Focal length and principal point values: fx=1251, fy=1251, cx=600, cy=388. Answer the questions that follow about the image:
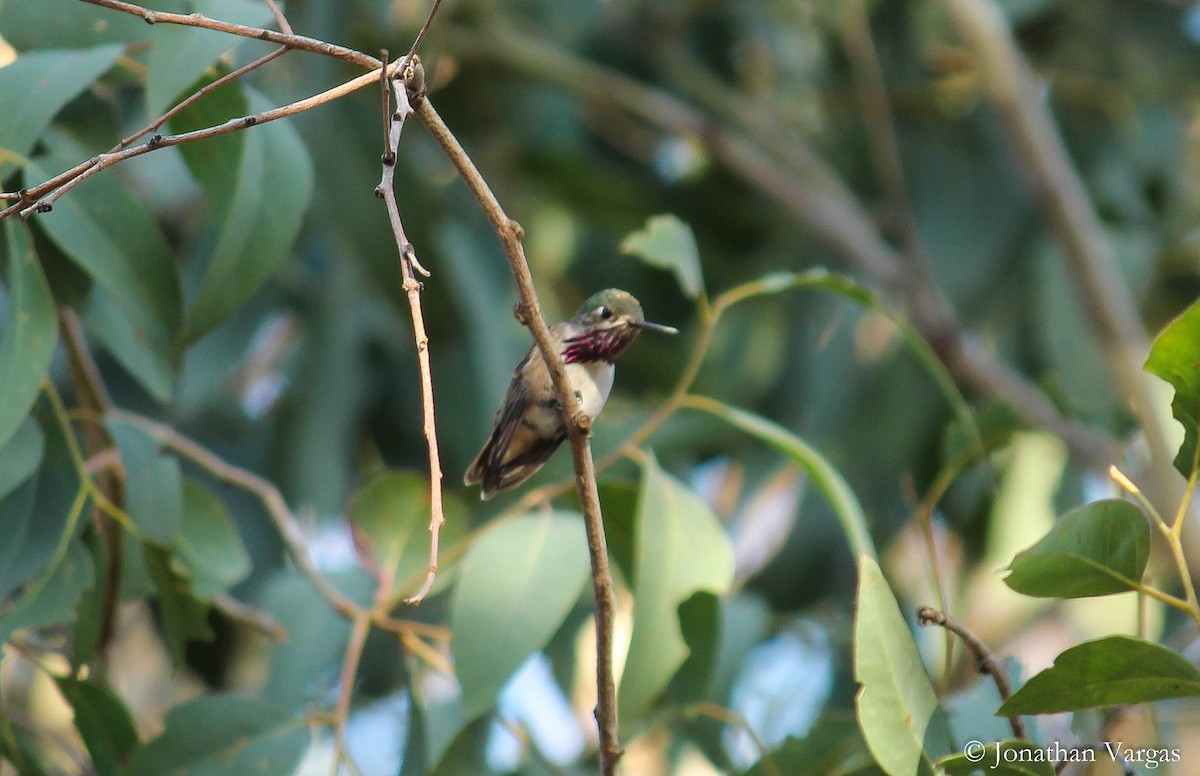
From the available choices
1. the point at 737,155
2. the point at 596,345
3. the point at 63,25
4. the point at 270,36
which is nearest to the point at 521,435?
the point at 596,345

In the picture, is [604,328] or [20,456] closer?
[20,456]

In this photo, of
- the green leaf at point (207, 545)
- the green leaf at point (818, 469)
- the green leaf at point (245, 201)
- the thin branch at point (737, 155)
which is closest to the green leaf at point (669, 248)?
the green leaf at point (818, 469)

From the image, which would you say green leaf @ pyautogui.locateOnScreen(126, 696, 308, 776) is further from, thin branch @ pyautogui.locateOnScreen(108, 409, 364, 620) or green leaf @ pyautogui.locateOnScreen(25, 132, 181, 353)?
green leaf @ pyautogui.locateOnScreen(25, 132, 181, 353)

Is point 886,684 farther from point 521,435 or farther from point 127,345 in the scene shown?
point 127,345

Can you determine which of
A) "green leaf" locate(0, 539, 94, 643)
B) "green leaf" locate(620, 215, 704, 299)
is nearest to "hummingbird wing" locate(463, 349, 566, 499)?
"green leaf" locate(620, 215, 704, 299)

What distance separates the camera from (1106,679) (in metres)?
1.66

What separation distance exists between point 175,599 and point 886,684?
160cm

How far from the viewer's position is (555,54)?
5551 millimetres

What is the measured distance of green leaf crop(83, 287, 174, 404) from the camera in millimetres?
2629

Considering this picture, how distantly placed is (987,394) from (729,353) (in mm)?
1141

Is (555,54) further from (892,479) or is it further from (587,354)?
(587,354)

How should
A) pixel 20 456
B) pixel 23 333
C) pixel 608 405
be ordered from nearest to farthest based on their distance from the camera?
pixel 23 333, pixel 20 456, pixel 608 405

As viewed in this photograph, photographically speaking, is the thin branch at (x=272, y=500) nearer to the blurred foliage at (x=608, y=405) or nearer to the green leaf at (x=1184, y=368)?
the blurred foliage at (x=608, y=405)

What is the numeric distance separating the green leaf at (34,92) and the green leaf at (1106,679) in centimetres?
184
